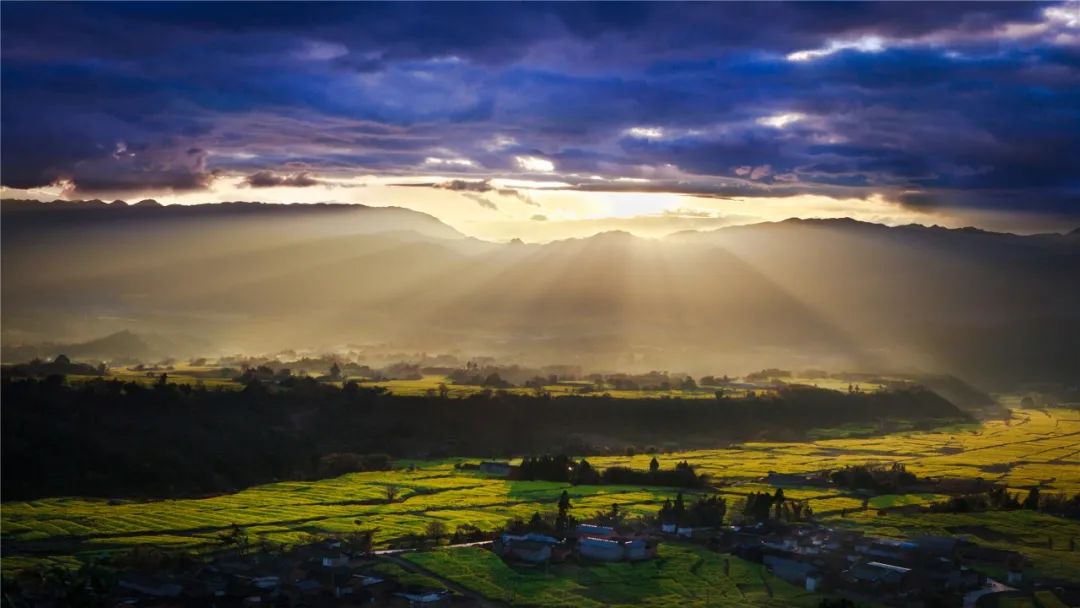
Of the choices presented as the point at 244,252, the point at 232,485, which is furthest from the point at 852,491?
the point at 244,252

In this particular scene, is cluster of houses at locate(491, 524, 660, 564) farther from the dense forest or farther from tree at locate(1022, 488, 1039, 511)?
the dense forest

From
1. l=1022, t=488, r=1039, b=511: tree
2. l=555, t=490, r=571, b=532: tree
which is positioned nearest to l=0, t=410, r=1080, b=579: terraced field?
l=1022, t=488, r=1039, b=511: tree

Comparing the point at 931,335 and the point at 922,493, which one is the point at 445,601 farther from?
the point at 931,335

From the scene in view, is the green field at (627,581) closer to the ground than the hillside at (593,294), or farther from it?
closer to the ground

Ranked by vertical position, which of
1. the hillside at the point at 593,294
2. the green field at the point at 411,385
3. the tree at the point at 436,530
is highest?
the hillside at the point at 593,294

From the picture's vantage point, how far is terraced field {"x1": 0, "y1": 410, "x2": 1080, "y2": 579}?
3509 cm

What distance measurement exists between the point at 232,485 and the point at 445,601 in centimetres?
1909

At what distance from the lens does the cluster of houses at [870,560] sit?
3003 cm

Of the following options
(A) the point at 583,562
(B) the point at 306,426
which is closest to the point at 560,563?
(A) the point at 583,562

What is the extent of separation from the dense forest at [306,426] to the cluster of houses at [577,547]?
50.7 feet

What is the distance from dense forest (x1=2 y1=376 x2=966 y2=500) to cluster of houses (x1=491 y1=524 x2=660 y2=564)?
15.5 m

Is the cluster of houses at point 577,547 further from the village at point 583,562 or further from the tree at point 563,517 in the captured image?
the tree at point 563,517

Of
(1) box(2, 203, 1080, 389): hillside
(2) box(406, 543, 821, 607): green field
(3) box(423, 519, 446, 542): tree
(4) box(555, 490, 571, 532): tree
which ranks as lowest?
(2) box(406, 543, 821, 607): green field

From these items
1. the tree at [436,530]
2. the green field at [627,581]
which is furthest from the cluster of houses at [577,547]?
the tree at [436,530]
